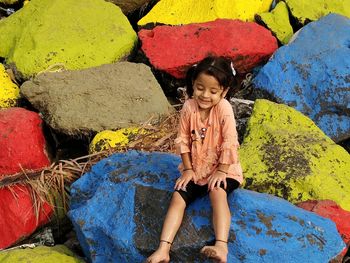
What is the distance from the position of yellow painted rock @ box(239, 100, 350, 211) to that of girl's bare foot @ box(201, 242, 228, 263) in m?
0.80

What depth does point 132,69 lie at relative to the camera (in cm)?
438

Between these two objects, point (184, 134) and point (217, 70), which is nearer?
point (217, 70)

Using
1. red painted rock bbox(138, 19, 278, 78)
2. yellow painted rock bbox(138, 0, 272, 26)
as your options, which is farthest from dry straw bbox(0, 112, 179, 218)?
yellow painted rock bbox(138, 0, 272, 26)

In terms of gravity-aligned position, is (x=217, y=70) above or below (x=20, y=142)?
above

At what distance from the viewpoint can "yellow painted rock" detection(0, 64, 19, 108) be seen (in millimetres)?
4470

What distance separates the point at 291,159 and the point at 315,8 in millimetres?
2316

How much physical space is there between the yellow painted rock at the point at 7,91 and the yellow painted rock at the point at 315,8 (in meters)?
2.50

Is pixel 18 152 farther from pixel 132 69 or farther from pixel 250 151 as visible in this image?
pixel 250 151

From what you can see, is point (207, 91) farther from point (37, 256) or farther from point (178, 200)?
point (37, 256)

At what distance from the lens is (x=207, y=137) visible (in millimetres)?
2861

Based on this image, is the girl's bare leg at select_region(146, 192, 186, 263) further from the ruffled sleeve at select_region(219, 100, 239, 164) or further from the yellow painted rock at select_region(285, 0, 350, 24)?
the yellow painted rock at select_region(285, 0, 350, 24)

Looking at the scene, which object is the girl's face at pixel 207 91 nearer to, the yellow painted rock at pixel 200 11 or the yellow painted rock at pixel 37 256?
the yellow painted rock at pixel 37 256

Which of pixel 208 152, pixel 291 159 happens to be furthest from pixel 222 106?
pixel 291 159

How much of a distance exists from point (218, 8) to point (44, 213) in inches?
99.5
